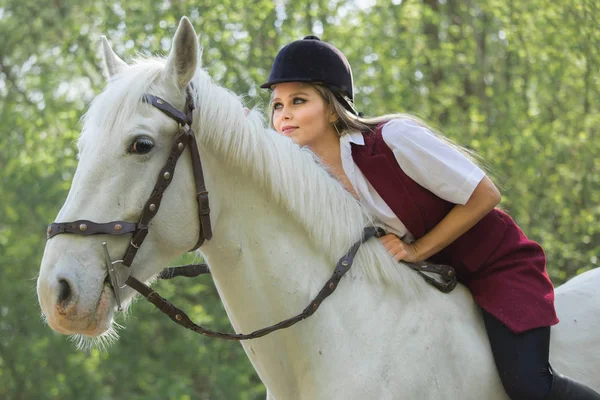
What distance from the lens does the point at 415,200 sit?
3.36 metres

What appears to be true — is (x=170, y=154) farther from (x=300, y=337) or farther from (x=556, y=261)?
(x=556, y=261)

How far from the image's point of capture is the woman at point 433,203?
3.29m

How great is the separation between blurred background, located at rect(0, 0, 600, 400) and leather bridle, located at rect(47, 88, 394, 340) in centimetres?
647

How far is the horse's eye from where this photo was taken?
289 cm

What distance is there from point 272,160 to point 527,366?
140cm

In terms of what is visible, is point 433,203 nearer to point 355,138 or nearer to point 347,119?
point 355,138

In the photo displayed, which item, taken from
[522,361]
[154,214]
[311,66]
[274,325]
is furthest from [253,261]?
[522,361]

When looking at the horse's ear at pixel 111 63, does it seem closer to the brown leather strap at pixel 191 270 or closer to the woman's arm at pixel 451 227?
the brown leather strap at pixel 191 270

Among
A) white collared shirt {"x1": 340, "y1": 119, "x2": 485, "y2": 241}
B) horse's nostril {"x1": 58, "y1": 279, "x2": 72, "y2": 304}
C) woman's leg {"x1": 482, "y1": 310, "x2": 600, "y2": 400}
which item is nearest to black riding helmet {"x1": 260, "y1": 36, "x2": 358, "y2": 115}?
white collared shirt {"x1": 340, "y1": 119, "x2": 485, "y2": 241}

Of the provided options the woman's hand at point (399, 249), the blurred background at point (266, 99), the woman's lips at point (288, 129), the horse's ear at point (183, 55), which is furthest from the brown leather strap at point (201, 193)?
the blurred background at point (266, 99)

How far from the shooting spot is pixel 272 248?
3178mm

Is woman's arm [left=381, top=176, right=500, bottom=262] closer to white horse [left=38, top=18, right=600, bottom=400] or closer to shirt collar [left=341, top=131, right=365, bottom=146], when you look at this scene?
white horse [left=38, top=18, right=600, bottom=400]

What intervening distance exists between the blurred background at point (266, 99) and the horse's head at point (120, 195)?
6525 millimetres

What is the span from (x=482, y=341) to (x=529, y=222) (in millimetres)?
6944
